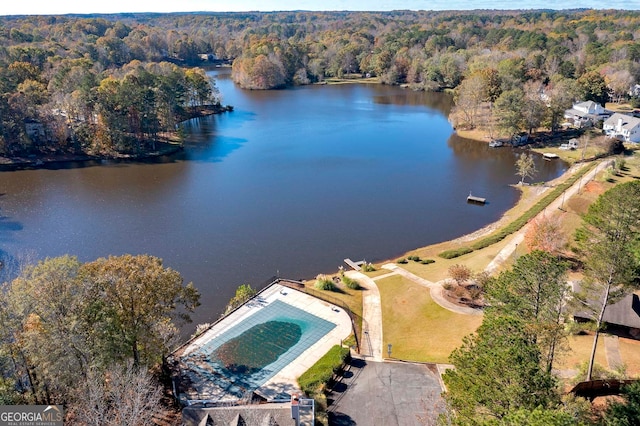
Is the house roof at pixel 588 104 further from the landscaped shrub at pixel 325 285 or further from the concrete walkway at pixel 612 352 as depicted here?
the landscaped shrub at pixel 325 285

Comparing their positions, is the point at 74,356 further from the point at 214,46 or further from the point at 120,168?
the point at 214,46

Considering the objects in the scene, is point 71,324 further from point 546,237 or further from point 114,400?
point 546,237

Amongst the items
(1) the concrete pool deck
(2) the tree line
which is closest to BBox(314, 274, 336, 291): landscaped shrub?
(1) the concrete pool deck

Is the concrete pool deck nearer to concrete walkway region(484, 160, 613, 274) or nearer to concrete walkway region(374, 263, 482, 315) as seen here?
concrete walkway region(374, 263, 482, 315)

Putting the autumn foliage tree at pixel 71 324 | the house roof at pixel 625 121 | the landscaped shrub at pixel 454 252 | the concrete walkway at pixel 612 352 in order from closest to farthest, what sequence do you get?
1. the autumn foliage tree at pixel 71 324
2. the concrete walkway at pixel 612 352
3. the landscaped shrub at pixel 454 252
4. the house roof at pixel 625 121

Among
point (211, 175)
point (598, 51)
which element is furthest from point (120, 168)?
point (598, 51)

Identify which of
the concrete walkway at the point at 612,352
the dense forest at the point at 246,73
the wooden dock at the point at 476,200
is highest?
the dense forest at the point at 246,73

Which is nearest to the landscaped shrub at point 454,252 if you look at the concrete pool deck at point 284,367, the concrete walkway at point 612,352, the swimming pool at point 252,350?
the concrete pool deck at point 284,367

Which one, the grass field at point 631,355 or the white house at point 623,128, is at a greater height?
the white house at point 623,128
